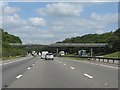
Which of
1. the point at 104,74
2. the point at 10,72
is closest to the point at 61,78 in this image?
the point at 104,74

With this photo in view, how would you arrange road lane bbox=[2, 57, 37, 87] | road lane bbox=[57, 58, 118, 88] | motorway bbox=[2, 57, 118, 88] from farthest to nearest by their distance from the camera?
road lane bbox=[2, 57, 37, 87]
road lane bbox=[57, 58, 118, 88]
motorway bbox=[2, 57, 118, 88]

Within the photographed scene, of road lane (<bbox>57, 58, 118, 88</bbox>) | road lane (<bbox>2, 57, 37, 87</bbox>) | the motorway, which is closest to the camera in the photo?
the motorway

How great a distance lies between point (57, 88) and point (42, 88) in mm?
636

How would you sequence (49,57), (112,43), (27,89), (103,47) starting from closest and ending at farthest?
(27,89)
(49,57)
(112,43)
(103,47)

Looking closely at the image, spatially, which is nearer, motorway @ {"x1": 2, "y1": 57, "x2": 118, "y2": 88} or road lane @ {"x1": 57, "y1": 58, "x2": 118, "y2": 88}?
motorway @ {"x1": 2, "y1": 57, "x2": 118, "y2": 88}

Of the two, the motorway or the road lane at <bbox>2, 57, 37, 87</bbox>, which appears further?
the road lane at <bbox>2, 57, 37, 87</bbox>

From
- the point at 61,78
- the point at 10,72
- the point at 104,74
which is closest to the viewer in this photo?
the point at 61,78

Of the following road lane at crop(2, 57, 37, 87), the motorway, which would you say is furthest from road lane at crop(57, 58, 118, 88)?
road lane at crop(2, 57, 37, 87)

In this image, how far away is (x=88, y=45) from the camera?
16262cm

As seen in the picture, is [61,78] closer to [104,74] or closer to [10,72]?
[104,74]

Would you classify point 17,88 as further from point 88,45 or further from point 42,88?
point 88,45

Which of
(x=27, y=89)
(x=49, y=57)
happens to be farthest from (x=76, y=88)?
(x=49, y=57)

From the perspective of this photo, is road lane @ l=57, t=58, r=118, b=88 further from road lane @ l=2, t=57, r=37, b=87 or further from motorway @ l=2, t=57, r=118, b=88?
road lane @ l=2, t=57, r=37, b=87

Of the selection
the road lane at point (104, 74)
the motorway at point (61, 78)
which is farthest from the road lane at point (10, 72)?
the road lane at point (104, 74)
